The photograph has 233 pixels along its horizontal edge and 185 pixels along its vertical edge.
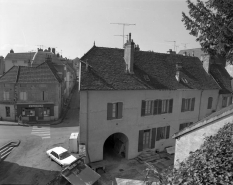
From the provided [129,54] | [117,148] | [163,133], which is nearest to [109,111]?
[117,148]

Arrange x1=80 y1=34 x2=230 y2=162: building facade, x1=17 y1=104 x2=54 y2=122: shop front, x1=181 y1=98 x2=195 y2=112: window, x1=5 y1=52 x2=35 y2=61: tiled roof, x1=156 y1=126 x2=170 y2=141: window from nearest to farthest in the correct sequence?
1. x1=80 y1=34 x2=230 y2=162: building facade
2. x1=156 y1=126 x2=170 y2=141: window
3. x1=181 y1=98 x2=195 y2=112: window
4. x1=17 y1=104 x2=54 y2=122: shop front
5. x1=5 y1=52 x2=35 y2=61: tiled roof

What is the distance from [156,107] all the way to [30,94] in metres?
18.8

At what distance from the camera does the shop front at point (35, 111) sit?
27.0 meters

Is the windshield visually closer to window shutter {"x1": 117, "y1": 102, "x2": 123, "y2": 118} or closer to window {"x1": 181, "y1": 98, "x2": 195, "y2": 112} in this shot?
window shutter {"x1": 117, "y1": 102, "x2": 123, "y2": 118}

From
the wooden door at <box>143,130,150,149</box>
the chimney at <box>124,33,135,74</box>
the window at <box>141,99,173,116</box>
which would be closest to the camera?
the chimney at <box>124,33,135,74</box>

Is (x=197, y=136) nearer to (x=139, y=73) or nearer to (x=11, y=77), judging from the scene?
(x=139, y=73)

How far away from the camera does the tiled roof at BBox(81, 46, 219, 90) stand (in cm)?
1591

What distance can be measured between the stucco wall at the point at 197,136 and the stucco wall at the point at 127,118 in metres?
6.77

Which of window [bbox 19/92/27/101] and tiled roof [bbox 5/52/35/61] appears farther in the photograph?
tiled roof [bbox 5/52/35/61]

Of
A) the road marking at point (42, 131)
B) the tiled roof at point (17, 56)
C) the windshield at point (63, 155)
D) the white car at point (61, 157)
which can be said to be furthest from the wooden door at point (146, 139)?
the tiled roof at point (17, 56)

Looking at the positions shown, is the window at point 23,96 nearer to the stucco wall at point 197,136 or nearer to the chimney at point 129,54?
the chimney at point 129,54

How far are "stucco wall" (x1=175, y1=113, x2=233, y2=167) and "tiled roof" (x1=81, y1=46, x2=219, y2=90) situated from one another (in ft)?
23.6

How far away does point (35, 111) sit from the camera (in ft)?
89.3

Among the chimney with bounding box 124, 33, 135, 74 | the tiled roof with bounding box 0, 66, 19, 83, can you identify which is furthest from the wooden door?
the tiled roof with bounding box 0, 66, 19, 83
